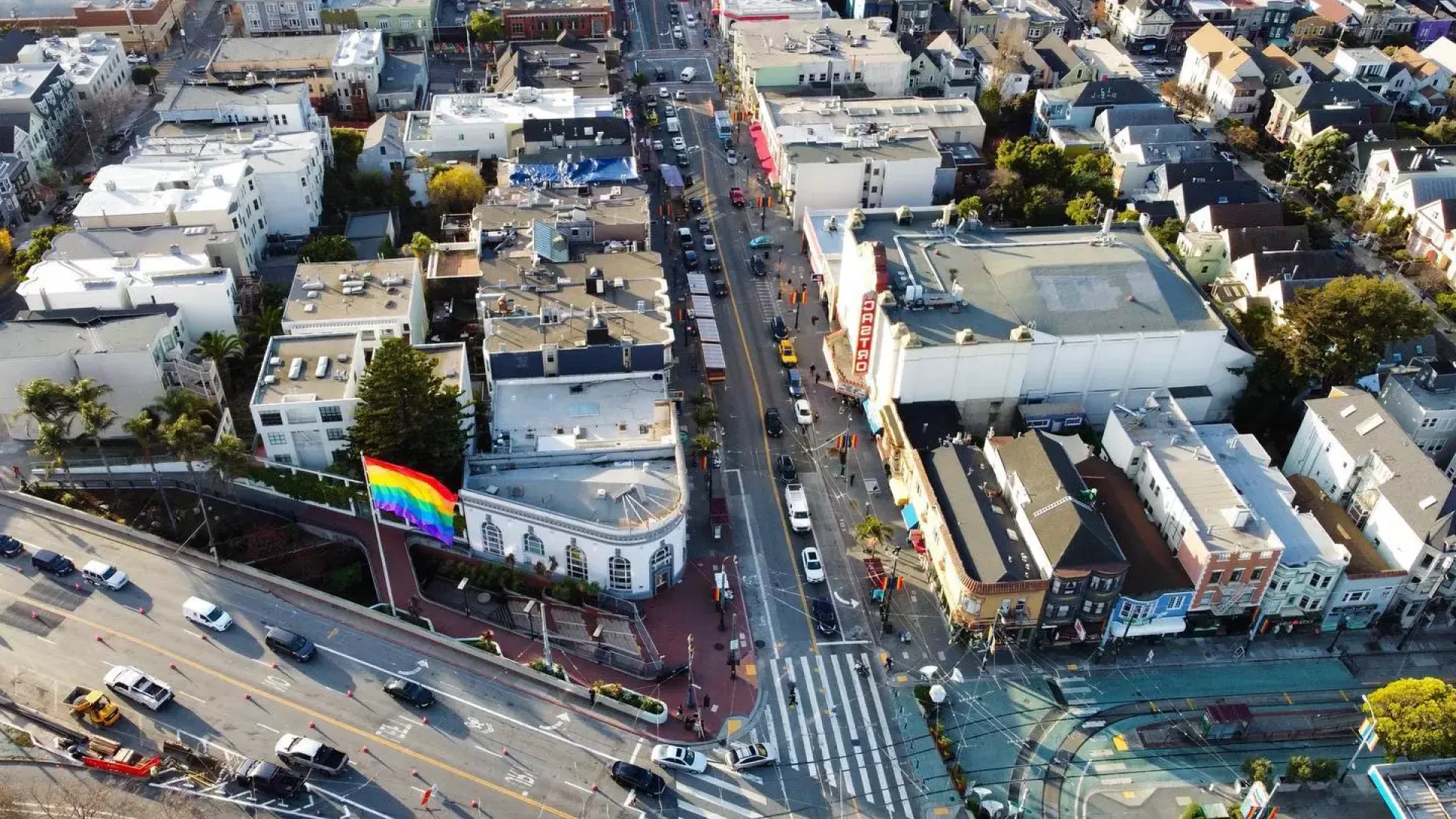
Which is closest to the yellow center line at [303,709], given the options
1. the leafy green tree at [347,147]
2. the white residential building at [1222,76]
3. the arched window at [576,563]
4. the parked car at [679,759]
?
the parked car at [679,759]

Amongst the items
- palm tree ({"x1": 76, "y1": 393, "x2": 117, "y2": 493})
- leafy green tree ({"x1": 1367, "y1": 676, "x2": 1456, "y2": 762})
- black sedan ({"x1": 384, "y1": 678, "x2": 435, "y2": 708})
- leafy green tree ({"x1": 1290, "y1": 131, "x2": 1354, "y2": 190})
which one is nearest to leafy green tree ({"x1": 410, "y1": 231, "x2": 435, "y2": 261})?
palm tree ({"x1": 76, "y1": 393, "x2": 117, "y2": 493})

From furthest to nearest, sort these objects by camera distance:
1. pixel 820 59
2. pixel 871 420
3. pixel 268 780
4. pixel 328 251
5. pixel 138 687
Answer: pixel 820 59, pixel 328 251, pixel 871 420, pixel 138 687, pixel 268 780

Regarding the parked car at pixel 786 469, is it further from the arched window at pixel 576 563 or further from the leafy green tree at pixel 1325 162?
the leafy green tree at pixel 1325 162

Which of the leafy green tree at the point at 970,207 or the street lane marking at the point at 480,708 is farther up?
the leafy green tree at the point at 970,207

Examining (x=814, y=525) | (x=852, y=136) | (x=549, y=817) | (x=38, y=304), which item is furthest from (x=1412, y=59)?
(x=38, y=304)

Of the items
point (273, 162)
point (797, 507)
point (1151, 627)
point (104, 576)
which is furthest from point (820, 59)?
point (104, 576)

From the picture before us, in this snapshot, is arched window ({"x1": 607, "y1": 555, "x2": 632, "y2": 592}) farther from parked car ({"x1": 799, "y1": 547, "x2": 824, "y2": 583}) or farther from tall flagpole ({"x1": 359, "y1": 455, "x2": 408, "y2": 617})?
tall flagpole ({"x1": 359, "y1": 455, "x2": 408, "y2": 617})

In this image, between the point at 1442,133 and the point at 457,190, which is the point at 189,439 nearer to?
the point at 457,190
